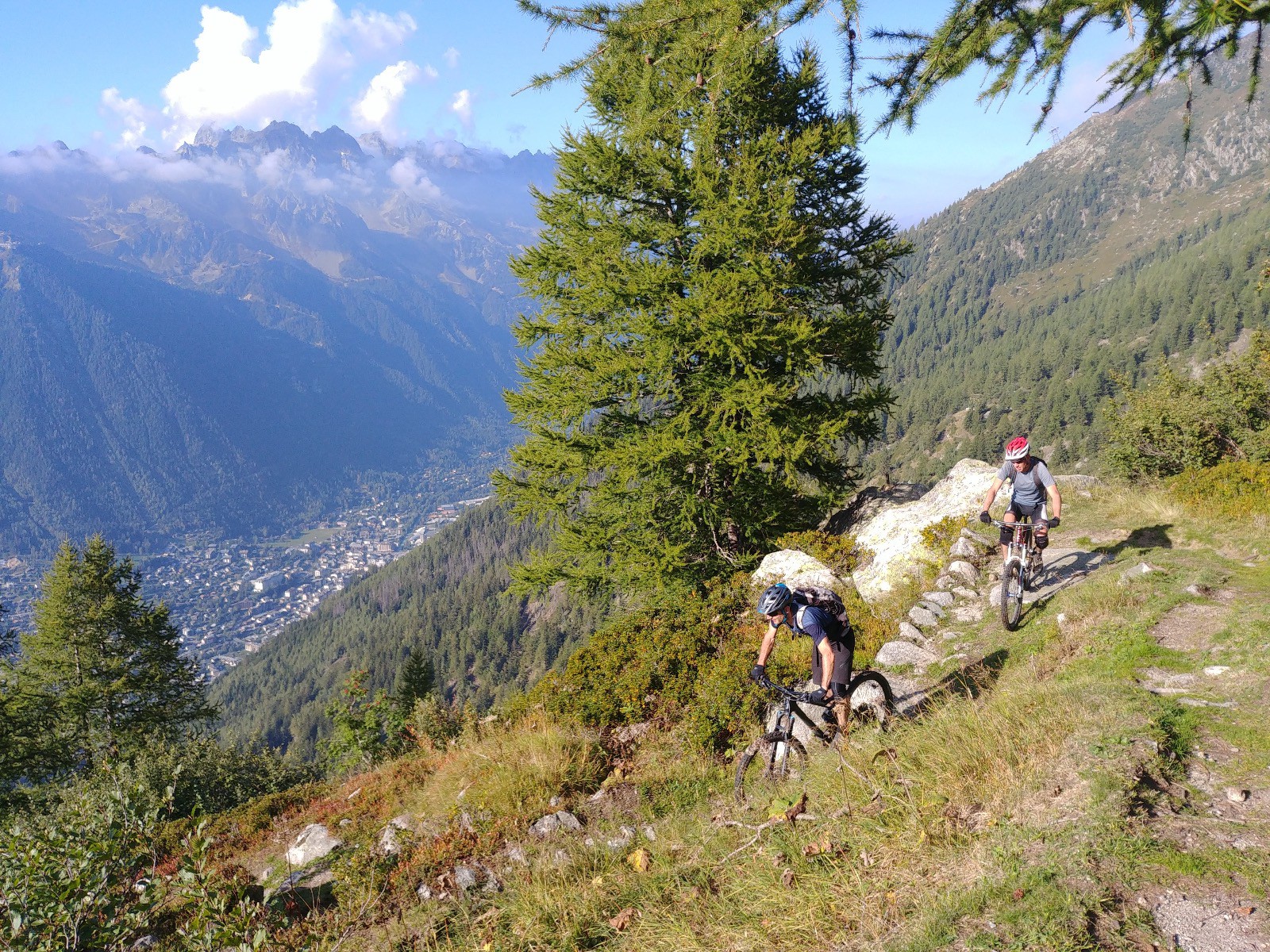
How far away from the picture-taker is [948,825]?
14.9ft

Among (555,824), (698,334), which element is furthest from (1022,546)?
(555,824)

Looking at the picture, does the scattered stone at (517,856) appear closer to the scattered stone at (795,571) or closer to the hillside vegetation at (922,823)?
the hillside vegetation at (922,823)

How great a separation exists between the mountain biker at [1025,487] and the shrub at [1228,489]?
4939 millimetres

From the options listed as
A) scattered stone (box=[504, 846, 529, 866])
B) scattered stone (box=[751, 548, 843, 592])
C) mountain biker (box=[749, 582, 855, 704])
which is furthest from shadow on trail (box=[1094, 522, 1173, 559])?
scattered stone (box=[504, 846, 529, 866])

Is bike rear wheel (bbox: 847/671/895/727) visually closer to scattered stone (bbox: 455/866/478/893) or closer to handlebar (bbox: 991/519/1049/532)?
handlebar (bbox: 991/519/1049/532)

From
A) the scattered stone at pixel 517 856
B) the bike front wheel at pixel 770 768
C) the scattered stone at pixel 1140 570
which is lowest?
the scattered stone at pixel 1140 570

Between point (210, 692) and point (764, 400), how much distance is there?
673ft

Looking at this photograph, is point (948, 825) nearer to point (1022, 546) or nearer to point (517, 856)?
point (517, 856)

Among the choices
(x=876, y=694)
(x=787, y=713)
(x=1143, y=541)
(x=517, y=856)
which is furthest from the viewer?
(x=1143, y=541)

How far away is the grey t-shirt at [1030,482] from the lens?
9062 mm

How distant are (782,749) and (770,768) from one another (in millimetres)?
304

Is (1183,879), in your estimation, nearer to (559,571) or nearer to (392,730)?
(559,571)

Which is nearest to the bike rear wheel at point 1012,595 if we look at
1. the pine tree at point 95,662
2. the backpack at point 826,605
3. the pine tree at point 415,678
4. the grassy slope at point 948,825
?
the grassy slope at point 948,825

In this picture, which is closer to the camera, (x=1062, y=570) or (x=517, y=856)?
(x=517, y=856)
